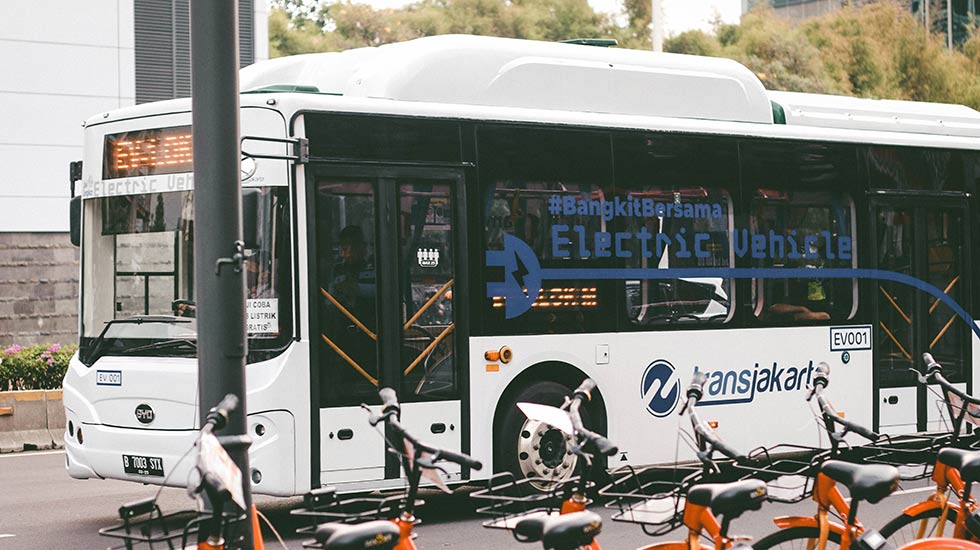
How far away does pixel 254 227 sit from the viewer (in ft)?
31.4

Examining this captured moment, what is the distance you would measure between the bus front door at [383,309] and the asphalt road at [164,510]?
1.90 ft

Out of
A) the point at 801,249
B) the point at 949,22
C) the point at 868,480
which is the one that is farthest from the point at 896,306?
the point at 949,22

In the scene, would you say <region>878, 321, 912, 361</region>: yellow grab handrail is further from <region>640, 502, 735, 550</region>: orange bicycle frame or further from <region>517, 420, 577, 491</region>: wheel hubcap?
<region>640, 502, 735, 550</region>: orange bicycle frame

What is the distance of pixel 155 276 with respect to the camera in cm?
1022

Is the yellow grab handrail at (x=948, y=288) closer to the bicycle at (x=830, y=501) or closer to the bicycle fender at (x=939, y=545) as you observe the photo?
the bicycle at (x=830, y=501)

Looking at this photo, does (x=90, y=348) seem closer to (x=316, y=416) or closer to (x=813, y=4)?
(x=316, y=416)

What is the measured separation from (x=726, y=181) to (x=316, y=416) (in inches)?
166

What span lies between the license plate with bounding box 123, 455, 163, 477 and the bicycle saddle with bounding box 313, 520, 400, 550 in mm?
5555

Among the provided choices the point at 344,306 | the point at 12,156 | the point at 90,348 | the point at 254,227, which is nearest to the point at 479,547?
the point at 344,306

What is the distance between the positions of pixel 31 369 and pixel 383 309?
293 inches

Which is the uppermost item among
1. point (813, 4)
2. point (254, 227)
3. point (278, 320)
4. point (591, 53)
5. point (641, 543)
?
point (813, 4)

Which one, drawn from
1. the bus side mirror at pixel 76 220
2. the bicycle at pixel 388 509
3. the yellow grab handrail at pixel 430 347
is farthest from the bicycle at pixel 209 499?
the bus side mirror at pixel 76 220

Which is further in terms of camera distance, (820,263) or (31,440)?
(31,440)

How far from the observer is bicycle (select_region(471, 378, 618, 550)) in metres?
4.72
